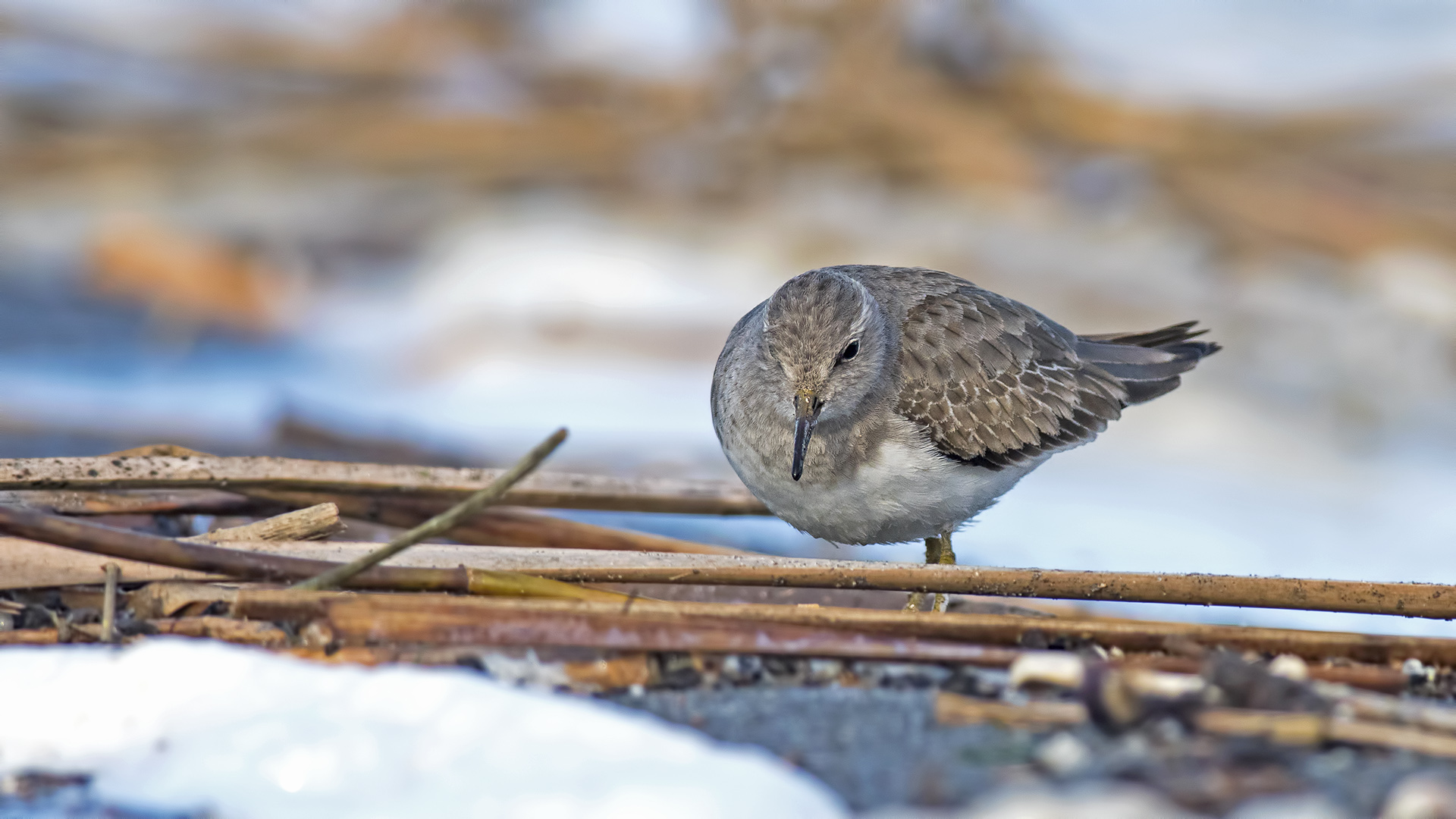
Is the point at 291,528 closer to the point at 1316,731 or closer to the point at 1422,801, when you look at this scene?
the point at 1316,731

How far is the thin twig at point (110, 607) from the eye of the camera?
231cm

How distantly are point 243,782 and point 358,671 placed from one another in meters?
0.26

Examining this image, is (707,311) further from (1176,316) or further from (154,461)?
(154,461)

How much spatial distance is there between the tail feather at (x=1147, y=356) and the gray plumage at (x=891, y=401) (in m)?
0.18

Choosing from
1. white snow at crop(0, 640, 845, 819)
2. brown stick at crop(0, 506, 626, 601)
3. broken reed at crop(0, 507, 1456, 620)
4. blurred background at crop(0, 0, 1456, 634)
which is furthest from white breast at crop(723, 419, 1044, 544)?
blurred background at crop(0, 0, 1456, 634)

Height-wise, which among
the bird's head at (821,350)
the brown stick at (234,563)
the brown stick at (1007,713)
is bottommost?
the brown stick at (1007,713)

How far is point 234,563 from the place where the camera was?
247 centimetres

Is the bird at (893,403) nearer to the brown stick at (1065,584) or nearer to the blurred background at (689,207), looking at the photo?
the brown stick at (1065,584)

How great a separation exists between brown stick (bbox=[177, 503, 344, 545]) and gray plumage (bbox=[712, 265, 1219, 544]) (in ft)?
4.00

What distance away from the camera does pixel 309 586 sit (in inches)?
93.1

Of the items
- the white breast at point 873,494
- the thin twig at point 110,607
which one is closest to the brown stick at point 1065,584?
the thin twig at point 110,607

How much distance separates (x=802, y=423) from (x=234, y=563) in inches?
62.9

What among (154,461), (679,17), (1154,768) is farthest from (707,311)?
(1154,768)

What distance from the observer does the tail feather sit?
475 cm
